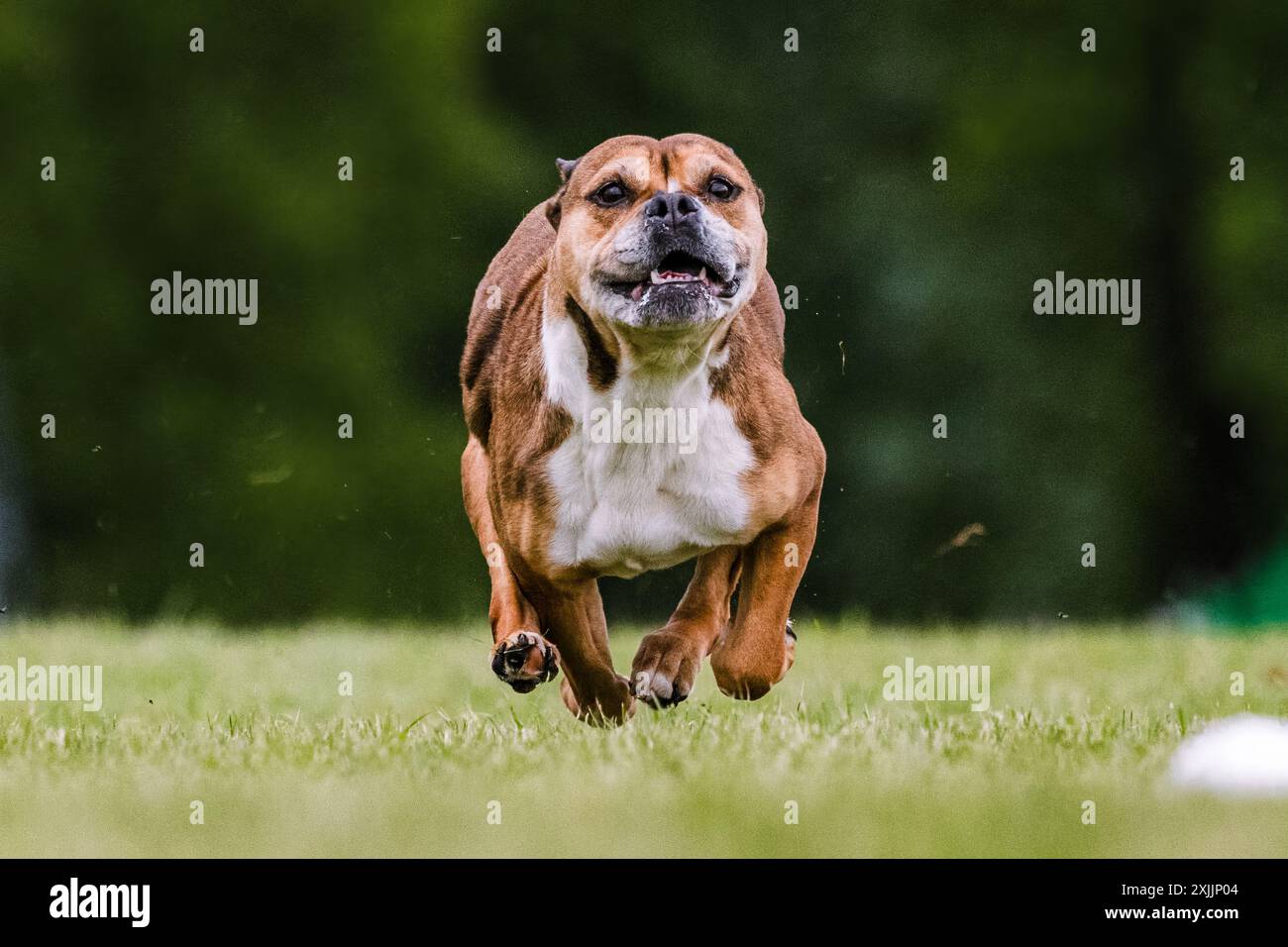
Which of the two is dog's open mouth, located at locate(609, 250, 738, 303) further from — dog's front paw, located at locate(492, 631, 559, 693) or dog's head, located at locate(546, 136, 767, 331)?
dog's front paw, located at locate(492, 631, 559, 693)

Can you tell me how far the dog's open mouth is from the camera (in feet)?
15.7

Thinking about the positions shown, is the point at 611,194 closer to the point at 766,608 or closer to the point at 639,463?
the point at 639,463

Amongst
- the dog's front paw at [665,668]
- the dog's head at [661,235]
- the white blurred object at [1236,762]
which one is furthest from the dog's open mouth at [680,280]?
the white blurred object at [1236,762]

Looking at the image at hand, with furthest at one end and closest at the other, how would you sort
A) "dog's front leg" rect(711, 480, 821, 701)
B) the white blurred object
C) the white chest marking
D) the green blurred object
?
the green blurred object
"dog's front leg" rect(711, 480, 821, 701)
the white chest marking
the white blurred object

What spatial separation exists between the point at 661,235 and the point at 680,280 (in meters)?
0.13

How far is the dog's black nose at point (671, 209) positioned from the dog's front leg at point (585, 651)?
120cm

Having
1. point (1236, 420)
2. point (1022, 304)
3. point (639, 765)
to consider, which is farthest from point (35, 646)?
point (1236, 420)

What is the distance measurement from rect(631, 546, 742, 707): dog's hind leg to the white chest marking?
455mm

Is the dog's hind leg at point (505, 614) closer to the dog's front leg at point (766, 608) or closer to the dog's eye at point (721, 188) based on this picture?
the dog's front leg at point (766, 608)

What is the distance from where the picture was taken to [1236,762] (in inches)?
185

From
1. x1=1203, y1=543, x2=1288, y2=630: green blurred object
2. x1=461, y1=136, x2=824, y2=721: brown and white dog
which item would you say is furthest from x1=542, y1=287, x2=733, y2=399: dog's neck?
x1=1203, y1=543, x2=1288, y2=630: green blurred object

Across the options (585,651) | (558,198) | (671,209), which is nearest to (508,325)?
(558,198)

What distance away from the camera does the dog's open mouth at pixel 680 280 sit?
15.7 ft

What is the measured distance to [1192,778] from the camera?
471 cm
